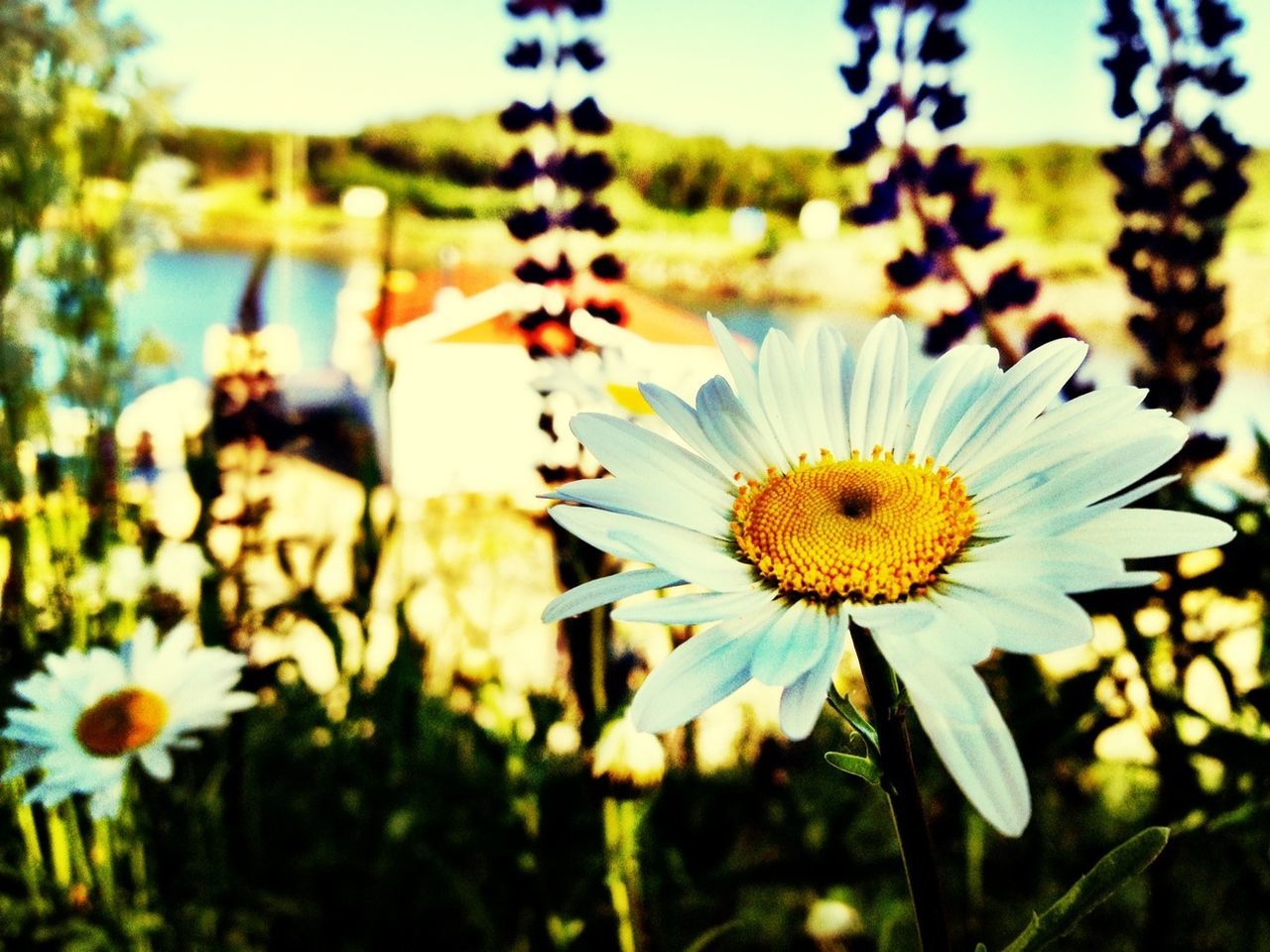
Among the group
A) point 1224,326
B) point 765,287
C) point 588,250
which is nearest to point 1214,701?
point 1224,326

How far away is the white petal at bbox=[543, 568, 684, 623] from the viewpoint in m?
0.21

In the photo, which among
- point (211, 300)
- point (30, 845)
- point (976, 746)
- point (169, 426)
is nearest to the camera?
point (976, 746)

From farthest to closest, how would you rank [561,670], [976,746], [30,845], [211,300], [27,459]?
[211,300] → [561,670] → [27,459] → [30,845] → [976,746]

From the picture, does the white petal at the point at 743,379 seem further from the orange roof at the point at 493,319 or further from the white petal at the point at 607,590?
the orange roof at the point at 493,319

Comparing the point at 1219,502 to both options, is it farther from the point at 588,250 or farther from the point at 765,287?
the point at 765,287

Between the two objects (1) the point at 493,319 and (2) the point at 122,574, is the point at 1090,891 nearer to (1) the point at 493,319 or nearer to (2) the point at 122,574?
(2) the point at 122,574

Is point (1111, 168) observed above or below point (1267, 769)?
above

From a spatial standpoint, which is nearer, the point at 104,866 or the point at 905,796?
the point at 905,796

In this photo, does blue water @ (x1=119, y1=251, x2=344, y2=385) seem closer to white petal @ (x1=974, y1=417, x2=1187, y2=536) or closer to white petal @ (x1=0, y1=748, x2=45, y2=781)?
white petal @ (x1=0, y1=748, x2=45, y2=781)

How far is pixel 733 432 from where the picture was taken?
0.87 feet

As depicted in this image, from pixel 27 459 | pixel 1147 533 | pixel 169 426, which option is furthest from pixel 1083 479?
pixel 169 426

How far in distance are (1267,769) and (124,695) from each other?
0.56 m

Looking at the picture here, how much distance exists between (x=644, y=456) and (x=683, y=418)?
1 centimetres

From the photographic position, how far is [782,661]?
0.19 m
